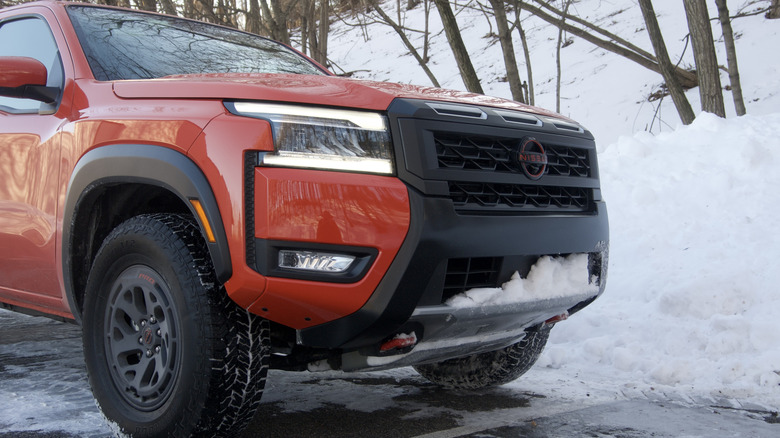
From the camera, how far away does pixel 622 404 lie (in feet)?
12.0

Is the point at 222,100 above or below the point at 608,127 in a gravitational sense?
below

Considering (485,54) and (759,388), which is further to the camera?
(485,54)

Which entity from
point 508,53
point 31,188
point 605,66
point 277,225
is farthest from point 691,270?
point 605,66

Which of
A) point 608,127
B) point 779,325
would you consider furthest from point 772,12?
point 779,325

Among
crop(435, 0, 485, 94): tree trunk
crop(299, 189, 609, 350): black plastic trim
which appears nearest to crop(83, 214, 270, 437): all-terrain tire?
crop(299, 189, 609, 350): black plastic trim

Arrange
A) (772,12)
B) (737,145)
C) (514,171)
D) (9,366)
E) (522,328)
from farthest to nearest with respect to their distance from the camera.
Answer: (772,12)
(737,145)
(9,366)
(522,328)
(514,171)

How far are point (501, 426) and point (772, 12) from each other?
15.0 m

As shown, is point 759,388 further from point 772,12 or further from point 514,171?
point 772,12

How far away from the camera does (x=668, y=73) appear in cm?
1056

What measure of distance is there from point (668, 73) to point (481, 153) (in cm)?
865

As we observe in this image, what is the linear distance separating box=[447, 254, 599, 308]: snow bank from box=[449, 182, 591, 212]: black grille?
21 centimetres

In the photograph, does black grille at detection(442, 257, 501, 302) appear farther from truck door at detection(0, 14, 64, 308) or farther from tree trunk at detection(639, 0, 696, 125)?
tree trunk at detection(639, 0, 696, 125)

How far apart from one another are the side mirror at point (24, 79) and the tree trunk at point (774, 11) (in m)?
15.5

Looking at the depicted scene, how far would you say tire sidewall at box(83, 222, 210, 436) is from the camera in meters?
2.60
